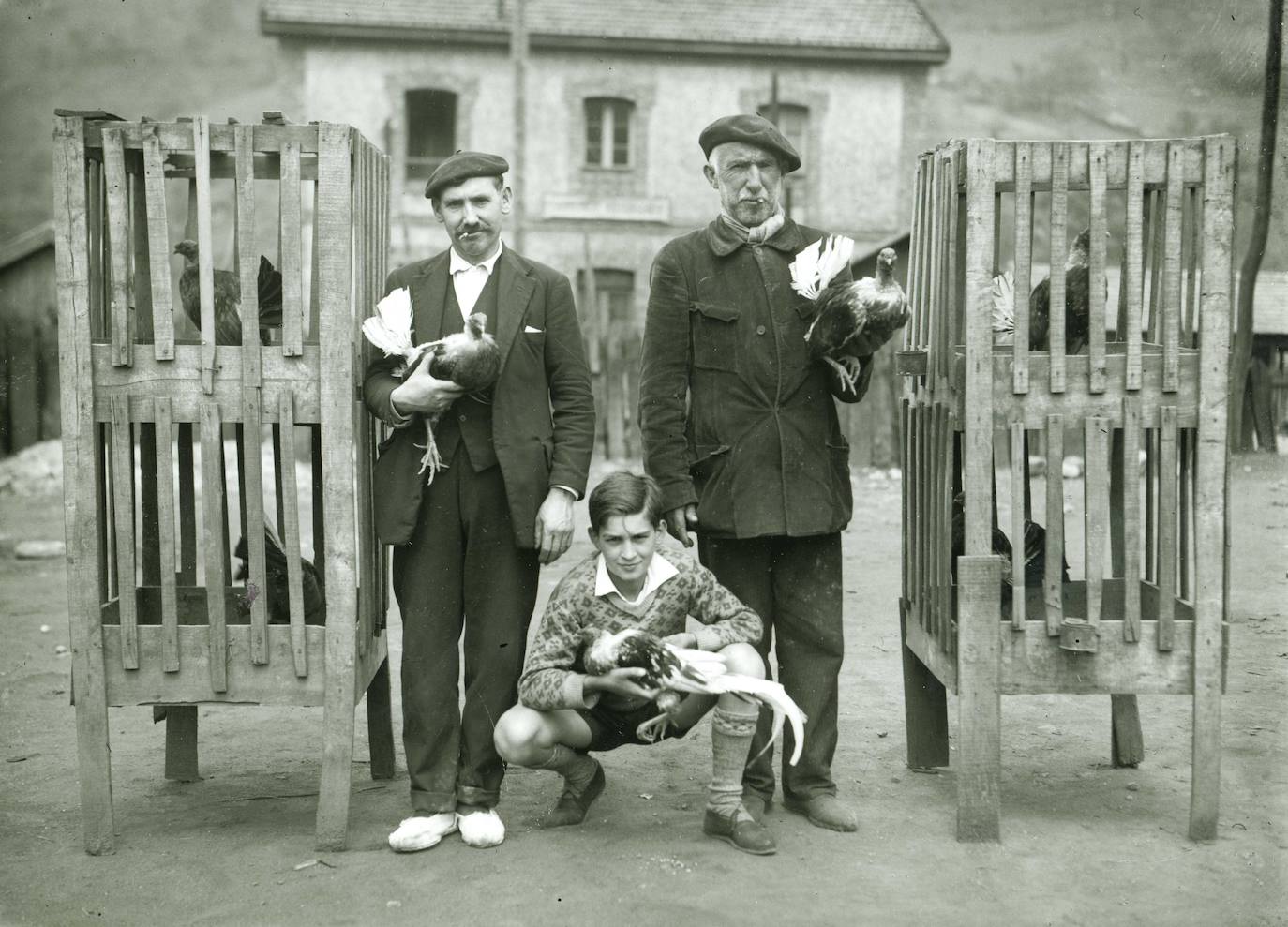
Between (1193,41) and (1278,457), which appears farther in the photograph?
(1193,41)

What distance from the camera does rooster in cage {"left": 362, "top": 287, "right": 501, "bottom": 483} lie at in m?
3.72

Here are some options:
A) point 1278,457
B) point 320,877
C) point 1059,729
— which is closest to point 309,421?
point 320,877

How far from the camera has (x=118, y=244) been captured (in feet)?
12.3

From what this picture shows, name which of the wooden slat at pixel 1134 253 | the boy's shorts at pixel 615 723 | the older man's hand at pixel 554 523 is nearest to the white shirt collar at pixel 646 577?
the older man's hand at pixel 554 523

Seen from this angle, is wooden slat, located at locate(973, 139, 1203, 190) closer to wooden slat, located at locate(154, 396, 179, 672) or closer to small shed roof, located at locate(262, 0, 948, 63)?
wooden slat, located at locate(154, 396, 179, 672)

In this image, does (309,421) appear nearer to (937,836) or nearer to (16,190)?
(937,836)

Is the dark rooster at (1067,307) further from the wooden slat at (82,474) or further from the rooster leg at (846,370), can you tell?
the wooden slat at (82,474)

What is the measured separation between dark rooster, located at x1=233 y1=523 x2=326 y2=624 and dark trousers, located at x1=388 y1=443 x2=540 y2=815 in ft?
1.33

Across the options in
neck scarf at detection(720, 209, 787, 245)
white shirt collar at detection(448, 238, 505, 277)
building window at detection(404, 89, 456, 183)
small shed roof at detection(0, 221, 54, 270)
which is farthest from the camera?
building window at detection(404, 89, 456, 183)

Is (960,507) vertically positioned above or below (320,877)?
above

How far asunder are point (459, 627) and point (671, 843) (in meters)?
0.95

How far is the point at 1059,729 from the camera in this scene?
521 cm

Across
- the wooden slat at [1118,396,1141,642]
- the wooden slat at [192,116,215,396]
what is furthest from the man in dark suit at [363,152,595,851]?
the wooden slat at [1118,396,1141,642]

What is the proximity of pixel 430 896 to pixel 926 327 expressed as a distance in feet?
8.30
